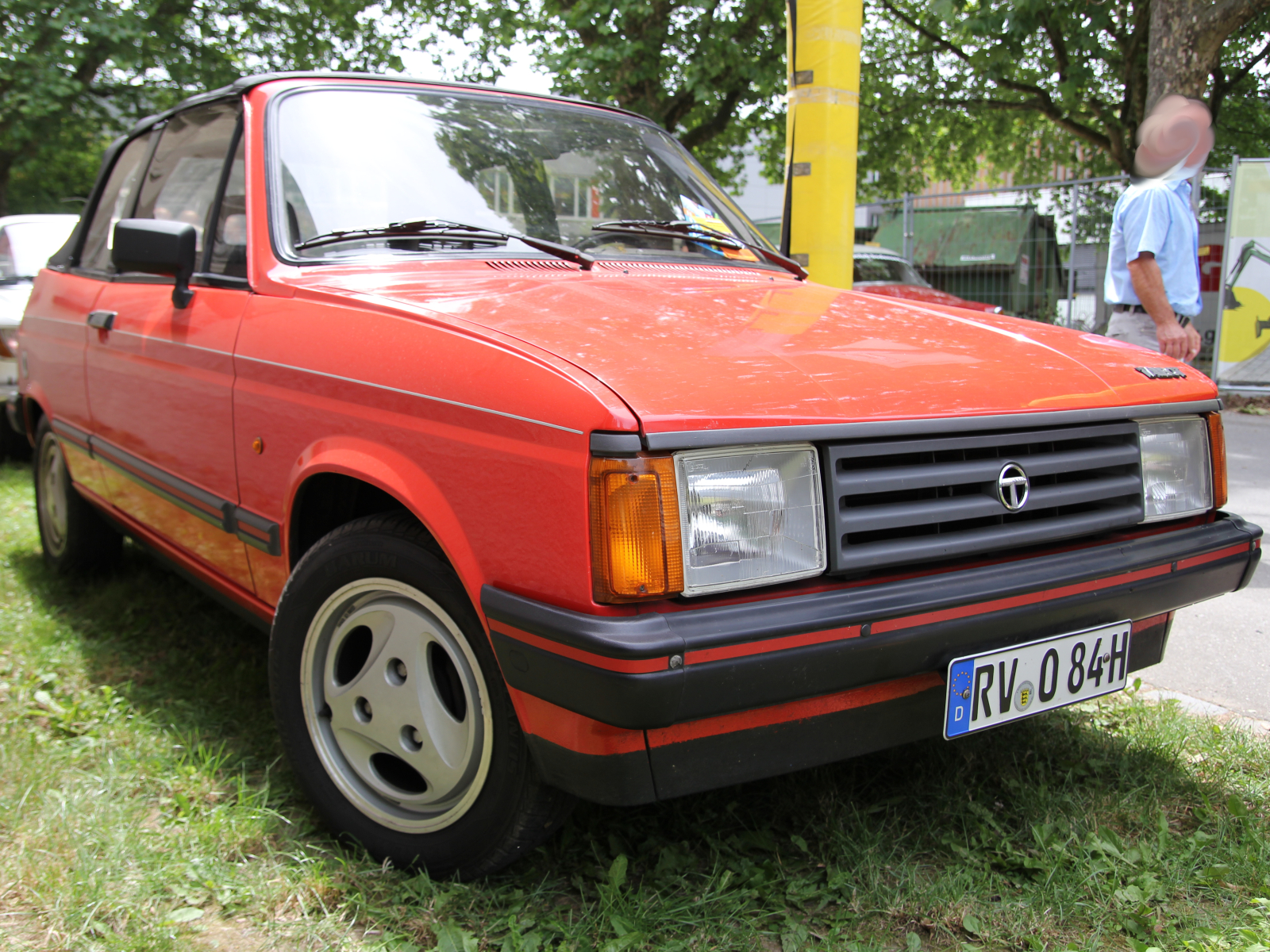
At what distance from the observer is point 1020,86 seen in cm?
1636

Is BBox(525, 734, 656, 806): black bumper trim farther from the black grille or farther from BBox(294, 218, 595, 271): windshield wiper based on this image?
BBox(294, 218, 595, 271): windshield wiper

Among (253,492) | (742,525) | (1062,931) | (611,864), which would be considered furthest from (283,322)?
(1062,931)

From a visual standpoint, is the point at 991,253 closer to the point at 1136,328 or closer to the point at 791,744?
the point at 1136,328

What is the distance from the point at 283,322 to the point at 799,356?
1189 millimetres

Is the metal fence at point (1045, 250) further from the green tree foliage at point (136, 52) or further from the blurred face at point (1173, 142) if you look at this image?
the green tree foliage at point (136, 52)

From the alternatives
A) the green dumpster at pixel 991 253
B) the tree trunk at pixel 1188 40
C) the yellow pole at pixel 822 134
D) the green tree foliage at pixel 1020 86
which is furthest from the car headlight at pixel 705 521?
the green dumpster at pixel 991 253

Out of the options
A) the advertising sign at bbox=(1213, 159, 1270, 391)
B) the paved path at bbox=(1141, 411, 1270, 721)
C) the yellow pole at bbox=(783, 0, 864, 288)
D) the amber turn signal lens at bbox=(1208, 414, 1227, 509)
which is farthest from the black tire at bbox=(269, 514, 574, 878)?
the advertising sign at bbox=(1213, 159, 1270, 391)

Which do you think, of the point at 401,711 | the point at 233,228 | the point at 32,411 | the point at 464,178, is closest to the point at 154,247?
the point at 233,228

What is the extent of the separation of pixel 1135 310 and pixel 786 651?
3.54m

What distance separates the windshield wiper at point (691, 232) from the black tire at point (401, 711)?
1225 millimetres

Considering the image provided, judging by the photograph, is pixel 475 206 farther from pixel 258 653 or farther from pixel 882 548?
pixel 258 653

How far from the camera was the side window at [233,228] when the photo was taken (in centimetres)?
258

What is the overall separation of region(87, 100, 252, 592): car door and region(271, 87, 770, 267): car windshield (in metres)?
0.23

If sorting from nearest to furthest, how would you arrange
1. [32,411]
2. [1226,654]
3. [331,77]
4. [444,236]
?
[444,236], [331,77], [1226,654], [32,411]
